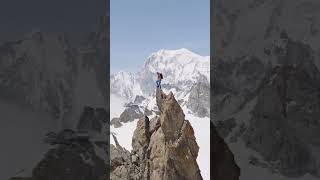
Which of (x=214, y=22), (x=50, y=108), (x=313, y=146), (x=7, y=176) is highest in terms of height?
(x=214, y=22)

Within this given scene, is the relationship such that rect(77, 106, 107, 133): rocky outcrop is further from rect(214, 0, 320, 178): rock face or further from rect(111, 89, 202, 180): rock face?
rect(111, 89, 202, 180): rock face

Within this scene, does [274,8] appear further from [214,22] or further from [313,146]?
[313,146]

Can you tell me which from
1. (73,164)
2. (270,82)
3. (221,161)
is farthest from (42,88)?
(270,82)

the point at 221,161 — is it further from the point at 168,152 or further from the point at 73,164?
the point at 73,164

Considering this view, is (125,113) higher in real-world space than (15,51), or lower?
lower

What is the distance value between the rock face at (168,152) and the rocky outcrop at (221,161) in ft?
19.2

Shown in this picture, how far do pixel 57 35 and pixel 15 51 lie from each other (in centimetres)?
266

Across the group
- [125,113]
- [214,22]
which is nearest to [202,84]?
[125,113]

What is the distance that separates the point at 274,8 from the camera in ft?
85.1

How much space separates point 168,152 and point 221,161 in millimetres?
6758

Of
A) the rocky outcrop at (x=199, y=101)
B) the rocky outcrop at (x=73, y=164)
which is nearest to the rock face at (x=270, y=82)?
the rocky outcrop at (x=73, y=164)

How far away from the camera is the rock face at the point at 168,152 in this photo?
32.9m

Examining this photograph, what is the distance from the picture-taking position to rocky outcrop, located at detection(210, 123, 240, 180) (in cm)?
2691

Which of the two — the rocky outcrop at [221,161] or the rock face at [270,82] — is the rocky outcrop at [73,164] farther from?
the rock face at [270,82]
